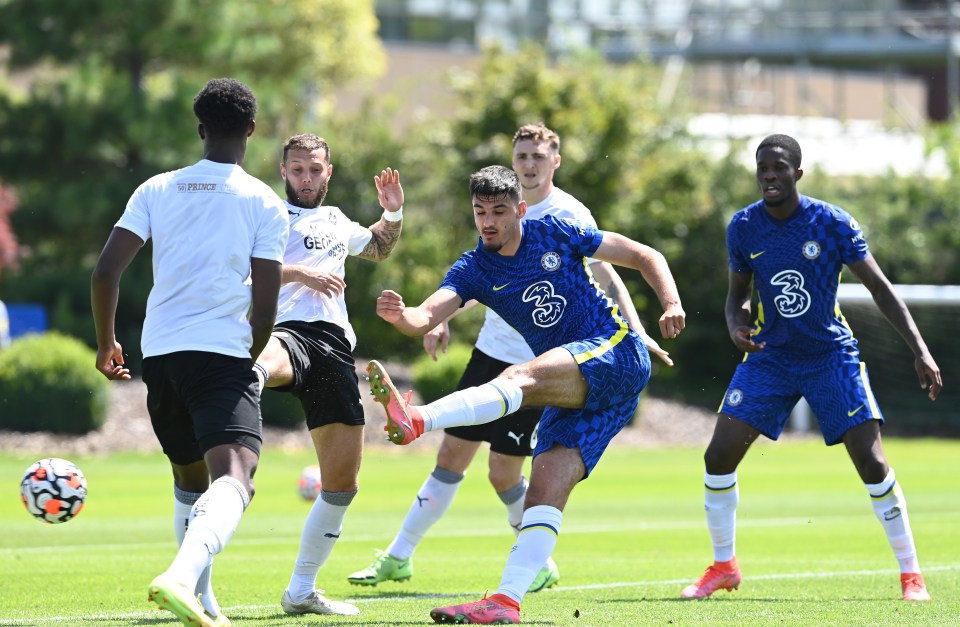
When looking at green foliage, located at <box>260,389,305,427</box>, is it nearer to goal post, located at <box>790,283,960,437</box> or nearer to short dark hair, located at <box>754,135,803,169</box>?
goal post, located at <box>790,283,960,437</box>

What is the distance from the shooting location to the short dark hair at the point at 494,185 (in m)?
7.38

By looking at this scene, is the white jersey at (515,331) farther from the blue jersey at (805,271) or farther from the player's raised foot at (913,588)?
the player's raised foot at (913,588)

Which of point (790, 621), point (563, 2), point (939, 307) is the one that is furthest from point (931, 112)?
point (790, 621)

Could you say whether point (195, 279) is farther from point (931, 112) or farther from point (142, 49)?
point (931, 112)

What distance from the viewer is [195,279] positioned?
21.9 ft

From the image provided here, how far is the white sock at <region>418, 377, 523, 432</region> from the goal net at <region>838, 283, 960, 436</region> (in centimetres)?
2336

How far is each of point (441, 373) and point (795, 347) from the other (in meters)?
16.6

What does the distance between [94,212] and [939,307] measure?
16.8m

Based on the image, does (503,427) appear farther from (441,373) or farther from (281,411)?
(281,411)

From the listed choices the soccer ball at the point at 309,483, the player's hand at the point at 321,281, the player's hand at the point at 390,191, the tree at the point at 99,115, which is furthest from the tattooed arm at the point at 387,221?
the tree at the point at 99,115

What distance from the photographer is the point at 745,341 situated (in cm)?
895

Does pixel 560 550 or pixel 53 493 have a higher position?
pixel 53 493

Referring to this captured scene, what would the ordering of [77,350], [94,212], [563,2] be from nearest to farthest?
1. [77,350]
2. [94,212]
3. [563,2]

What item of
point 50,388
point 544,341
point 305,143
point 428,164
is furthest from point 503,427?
point 428,164
